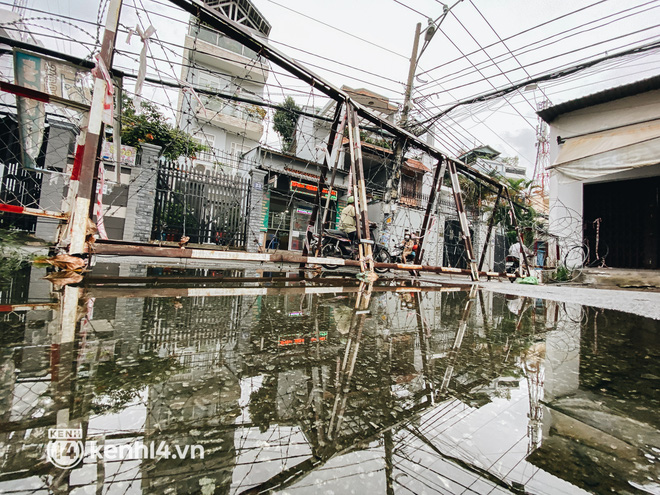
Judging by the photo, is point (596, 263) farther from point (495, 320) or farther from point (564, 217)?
point (495, 320)

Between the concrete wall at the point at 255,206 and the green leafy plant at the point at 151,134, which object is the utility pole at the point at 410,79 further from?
the green leafy plant at the point at 151,134

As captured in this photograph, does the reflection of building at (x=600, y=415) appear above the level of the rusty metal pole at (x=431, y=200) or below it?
below

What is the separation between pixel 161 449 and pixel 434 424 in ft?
2.09

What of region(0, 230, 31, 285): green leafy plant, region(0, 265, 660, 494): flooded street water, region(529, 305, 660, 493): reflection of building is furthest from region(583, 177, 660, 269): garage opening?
region(0, 230, 31, 285): green leafy plant

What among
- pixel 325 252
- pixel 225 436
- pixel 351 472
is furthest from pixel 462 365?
pixel 325 252

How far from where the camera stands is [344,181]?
605 inches

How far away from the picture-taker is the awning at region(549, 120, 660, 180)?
617cm

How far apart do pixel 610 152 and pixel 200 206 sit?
11.1 meters

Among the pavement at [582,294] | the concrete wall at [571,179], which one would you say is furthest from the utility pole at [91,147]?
the concrete wall at [571,179]

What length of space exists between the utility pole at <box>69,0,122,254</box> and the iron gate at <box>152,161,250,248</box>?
6.46m

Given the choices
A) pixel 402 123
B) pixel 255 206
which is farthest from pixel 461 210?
pixel 255 206

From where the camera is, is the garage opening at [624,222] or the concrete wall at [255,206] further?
the concrete wall at [255,206]

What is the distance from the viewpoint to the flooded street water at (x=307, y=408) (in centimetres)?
54

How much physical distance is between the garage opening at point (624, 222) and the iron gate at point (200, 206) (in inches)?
409
